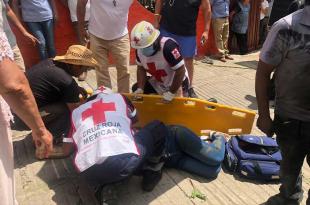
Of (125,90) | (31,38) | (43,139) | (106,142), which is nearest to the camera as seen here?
(43,139)

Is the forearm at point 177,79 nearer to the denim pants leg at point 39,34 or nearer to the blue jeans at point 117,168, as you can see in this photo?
the blue jeans at point 117,168

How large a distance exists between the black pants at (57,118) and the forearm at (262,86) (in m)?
1.94

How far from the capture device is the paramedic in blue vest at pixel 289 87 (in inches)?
78.5

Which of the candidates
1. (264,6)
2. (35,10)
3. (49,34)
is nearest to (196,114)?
(49,34)

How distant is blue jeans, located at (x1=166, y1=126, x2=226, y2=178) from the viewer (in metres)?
3.10

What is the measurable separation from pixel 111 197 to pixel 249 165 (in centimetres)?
125

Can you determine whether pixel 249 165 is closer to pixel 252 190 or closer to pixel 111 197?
pixel 252 190

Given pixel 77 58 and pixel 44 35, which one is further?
pixel 44 35

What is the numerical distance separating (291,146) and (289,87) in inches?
17.1

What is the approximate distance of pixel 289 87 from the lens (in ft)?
7.02

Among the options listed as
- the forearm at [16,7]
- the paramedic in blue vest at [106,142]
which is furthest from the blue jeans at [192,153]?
the forearm at [16,7]

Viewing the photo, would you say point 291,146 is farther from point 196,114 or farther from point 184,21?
point 184,21

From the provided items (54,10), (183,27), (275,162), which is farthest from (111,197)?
(54,10)

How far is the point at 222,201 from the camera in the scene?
291cm
